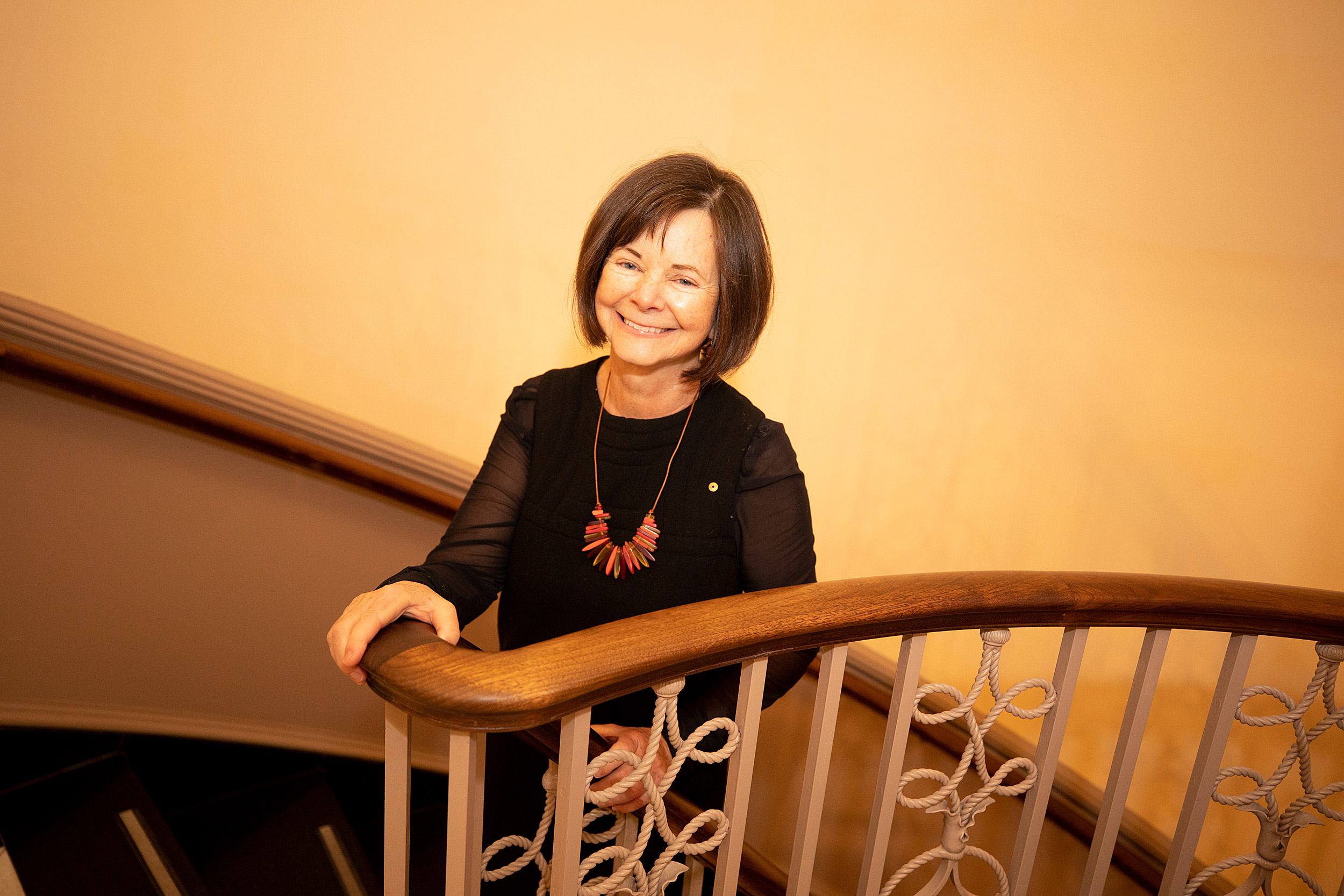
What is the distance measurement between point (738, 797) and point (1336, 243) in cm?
183

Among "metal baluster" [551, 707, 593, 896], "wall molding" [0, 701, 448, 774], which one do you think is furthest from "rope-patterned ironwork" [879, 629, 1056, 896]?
"wall molding" [0, 701, 448, 774]

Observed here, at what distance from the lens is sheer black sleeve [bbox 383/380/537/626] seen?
1371 mm

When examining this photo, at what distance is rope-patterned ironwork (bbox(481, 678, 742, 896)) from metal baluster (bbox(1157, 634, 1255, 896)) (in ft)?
2.18

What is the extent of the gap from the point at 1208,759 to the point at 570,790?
0.88 metres

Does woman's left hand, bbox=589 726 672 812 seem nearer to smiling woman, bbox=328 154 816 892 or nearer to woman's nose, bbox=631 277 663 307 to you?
smiling woman, bbox=328 154 816 892

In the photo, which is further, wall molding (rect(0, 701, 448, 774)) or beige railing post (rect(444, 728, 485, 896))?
wall molding (rect(0, 701, 448, 774))

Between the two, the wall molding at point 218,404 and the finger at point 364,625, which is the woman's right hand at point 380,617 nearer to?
the finger at point 364,625

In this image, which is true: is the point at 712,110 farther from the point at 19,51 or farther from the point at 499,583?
the point at 19,51

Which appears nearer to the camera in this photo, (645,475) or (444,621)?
(444,621)

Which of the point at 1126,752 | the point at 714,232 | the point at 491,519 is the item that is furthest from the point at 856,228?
the point at 1126,752

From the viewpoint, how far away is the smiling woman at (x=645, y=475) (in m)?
1.28

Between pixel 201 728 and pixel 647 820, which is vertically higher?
pixel 647 820

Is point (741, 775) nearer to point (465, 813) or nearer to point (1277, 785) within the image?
point (465, 813)

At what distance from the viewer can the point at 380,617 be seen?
0.95m
